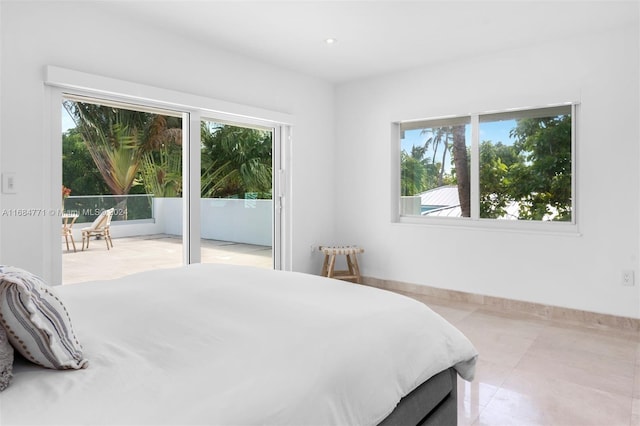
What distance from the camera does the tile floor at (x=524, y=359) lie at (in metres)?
2.20

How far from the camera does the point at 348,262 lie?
4.98 meters

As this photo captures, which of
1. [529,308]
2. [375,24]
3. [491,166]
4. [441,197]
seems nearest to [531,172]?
[491,166]

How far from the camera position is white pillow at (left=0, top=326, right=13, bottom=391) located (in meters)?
1.02

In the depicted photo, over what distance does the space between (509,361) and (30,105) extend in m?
3.57

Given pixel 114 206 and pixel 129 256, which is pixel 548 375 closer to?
pixel 129 256

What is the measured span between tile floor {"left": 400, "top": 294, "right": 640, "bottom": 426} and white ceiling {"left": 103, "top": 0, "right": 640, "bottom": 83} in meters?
2.47

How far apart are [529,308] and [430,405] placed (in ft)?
9.32

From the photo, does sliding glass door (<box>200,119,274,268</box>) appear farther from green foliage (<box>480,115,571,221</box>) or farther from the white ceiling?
green foliage (<box>480,115,571,221</box>)

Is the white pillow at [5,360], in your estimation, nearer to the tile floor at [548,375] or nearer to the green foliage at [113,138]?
the tile floor at [548,375]

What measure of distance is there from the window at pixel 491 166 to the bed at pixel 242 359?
2.74 m

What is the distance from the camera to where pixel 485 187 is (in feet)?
14.3

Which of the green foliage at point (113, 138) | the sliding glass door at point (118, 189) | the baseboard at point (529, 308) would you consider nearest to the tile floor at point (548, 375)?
the baseboard at point (529, 308)

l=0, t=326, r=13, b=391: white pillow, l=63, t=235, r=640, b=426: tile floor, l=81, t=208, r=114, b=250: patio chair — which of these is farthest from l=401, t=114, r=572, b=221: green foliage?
l=0, t=326, r=13, b=391: white pillow

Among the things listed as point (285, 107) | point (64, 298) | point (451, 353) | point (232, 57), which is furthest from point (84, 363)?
point (285, 107)
